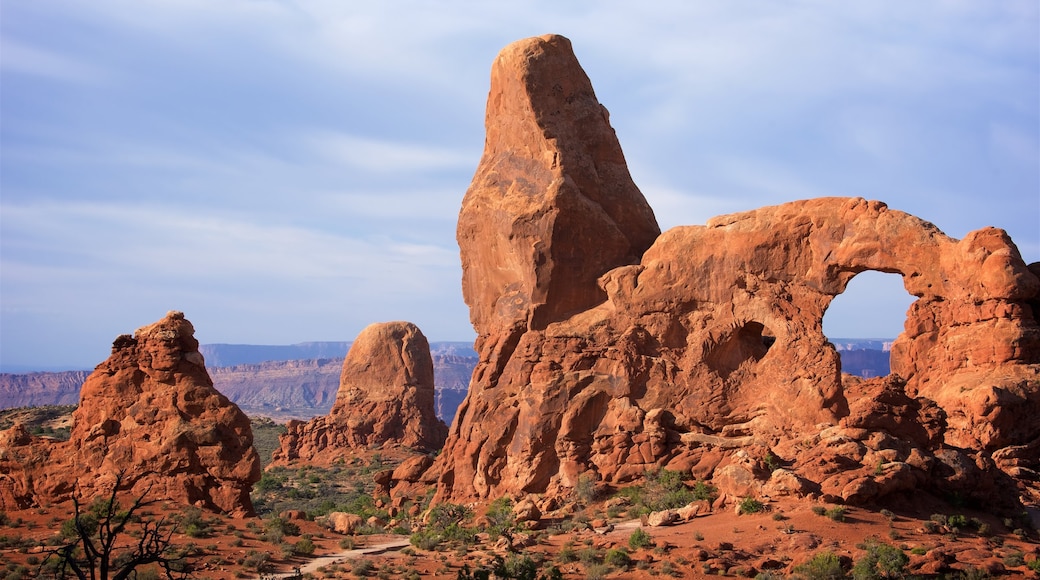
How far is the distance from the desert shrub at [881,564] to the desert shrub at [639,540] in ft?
14.8

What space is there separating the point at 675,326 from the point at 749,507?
7.48m

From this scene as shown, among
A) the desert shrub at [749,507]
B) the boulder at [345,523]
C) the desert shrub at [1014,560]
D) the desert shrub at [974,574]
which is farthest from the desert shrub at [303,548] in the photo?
the desert shrub at [1014,560]

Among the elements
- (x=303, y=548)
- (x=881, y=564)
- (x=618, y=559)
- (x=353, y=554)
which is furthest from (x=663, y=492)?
(x=303, y=548)

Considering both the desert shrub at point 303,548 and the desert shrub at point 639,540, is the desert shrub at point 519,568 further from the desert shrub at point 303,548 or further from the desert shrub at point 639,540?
the desert shrub at point 303,548

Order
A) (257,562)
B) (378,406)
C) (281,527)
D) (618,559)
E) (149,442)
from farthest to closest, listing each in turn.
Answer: (378,406) → (149,442) → (281,527) → (257,562) → (618,559)

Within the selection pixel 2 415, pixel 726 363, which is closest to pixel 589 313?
pixel 726 363

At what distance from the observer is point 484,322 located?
35.1m

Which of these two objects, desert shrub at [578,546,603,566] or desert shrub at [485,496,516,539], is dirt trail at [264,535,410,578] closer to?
desert shrub at [485,496,516,539]

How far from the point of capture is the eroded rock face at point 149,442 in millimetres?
26891

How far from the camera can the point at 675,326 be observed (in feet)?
102

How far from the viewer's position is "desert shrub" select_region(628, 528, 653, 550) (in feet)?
76.9

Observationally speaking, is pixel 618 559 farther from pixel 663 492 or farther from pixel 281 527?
pixel 281 527

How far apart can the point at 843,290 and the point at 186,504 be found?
1782 centimetres

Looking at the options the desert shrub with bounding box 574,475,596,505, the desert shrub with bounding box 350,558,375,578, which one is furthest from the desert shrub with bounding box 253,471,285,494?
the desert shrub with bounding box 350,558,375,578
